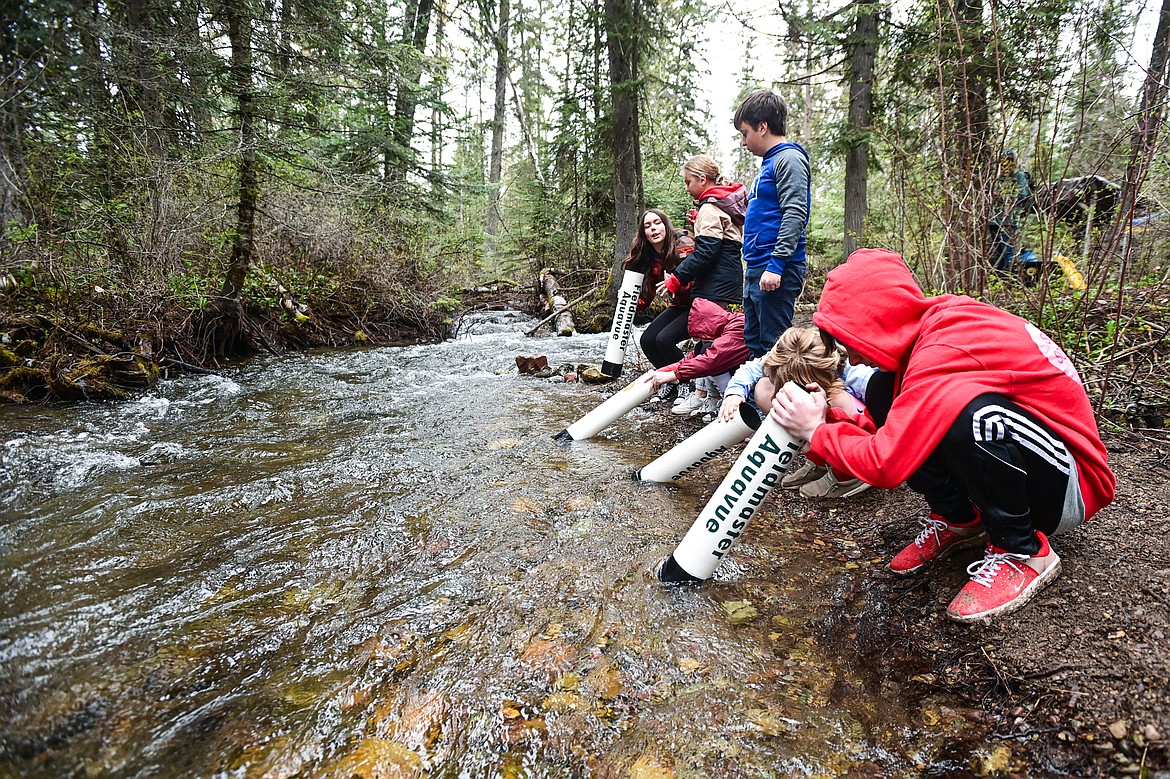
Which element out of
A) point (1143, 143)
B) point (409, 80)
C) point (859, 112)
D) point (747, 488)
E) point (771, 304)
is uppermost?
point (409, 80)

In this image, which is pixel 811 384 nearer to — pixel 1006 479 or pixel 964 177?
pixel 1006 479

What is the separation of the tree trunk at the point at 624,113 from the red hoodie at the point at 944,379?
23.8 ft

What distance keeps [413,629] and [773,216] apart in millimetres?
3172

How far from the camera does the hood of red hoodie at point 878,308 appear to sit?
1.94 meters

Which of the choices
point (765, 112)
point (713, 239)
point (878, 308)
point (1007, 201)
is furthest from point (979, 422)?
point (1007, 201)

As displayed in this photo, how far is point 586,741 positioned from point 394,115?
12.0m

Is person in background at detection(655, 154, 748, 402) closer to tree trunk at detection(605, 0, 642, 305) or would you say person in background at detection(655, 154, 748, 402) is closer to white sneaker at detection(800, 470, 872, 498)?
white sneaker at detection(800, 470, 872, 498)

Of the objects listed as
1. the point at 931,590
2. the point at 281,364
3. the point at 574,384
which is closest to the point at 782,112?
the point at 931,590

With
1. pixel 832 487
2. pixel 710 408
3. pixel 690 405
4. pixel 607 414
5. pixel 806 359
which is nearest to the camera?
pixel 806 359

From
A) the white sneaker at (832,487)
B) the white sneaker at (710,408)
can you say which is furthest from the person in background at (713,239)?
the white sneaker at (832,487)

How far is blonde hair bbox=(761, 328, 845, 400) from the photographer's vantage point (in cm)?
227

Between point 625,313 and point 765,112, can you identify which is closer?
point 765,112

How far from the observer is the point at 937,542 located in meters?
2.24

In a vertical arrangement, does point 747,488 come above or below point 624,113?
below
